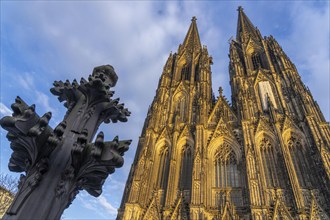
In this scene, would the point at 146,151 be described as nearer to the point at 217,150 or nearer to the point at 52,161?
the point at 217,150

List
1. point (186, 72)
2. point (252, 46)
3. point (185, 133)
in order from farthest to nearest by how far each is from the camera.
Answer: point (252, 46)
point (186, 72)
point (185, 133)

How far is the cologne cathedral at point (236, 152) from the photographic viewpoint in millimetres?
14672

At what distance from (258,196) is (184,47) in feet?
72.6

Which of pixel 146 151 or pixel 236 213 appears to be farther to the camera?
pixel 146 151

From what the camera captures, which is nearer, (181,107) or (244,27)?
(181,107)

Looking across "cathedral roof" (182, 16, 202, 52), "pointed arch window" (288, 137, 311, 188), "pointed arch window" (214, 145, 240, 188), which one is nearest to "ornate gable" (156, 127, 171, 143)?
"pointed arch window" (214, 145, 240, 188)

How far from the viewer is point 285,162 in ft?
52.6

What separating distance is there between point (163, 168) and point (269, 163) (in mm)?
7679

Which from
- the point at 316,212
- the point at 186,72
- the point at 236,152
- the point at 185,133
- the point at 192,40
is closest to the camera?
the point at 316,212

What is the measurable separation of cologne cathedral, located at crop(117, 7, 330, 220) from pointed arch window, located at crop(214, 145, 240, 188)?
0.07 meters

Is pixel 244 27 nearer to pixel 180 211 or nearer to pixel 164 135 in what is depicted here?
pixel 164 135

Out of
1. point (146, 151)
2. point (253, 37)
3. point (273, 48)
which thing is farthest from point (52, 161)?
point (253, 37)

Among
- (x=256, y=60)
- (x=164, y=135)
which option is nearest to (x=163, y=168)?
(x=164, y=135)

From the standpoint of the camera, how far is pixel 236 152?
1848cm
